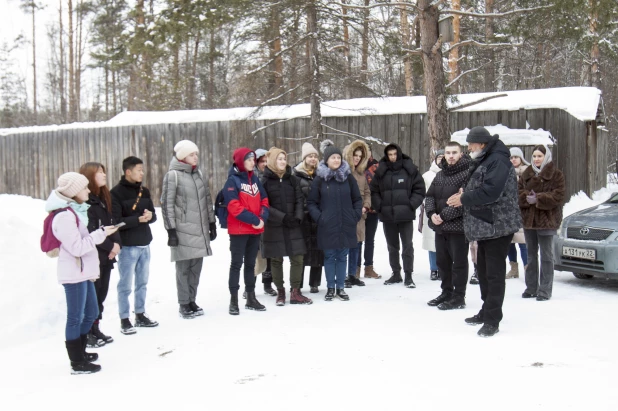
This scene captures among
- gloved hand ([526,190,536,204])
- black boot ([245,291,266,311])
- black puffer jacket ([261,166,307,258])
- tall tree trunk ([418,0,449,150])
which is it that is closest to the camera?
black boot ([245,291,266,311])

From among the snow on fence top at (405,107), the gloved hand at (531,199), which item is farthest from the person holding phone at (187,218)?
the snow on fence top at (405,107)

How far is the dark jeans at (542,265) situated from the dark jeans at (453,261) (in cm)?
104

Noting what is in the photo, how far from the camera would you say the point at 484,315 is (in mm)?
5535

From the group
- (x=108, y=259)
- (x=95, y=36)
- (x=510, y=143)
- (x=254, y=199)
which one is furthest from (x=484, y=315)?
(x=95, y=36)

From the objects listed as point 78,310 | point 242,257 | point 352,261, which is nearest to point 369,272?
point 352,261

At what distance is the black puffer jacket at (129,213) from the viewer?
587 centimetres

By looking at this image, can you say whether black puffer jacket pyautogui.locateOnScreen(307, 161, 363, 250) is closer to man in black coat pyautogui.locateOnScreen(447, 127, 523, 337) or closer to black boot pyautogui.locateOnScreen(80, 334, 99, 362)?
→ man in black coat pyautogui.locateOnScreen(447, 127, 523, 337)

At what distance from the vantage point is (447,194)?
654cm

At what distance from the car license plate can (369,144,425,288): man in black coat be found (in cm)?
200

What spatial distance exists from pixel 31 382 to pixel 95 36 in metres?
29.2

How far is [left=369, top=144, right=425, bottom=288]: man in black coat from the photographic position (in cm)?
794

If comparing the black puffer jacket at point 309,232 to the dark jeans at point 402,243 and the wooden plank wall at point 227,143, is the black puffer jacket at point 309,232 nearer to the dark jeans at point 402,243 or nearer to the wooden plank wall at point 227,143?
the dark jeans at point 402,243

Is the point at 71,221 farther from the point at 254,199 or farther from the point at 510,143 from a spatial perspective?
the point at 510,143

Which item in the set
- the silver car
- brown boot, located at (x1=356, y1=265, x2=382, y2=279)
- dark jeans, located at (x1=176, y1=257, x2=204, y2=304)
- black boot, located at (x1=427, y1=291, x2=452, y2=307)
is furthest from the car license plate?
dark jeans, located at (x1=176, y1=257, x2=204, y2=304)
